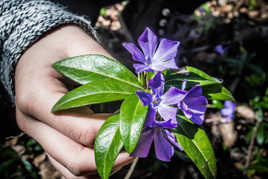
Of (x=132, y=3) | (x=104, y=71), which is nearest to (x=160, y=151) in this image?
(x=104, y=71)

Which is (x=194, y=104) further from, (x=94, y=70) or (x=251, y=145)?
(x=251, y=145)

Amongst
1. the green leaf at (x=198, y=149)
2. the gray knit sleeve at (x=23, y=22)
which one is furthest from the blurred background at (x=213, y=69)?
the green leaf at (x=198, y=149)

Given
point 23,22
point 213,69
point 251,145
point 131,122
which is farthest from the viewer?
point 213,69

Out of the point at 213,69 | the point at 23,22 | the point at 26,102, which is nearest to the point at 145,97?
the point at 26,102

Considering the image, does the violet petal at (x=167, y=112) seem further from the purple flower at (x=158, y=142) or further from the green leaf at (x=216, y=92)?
the green leaf at (x=216, y=92)

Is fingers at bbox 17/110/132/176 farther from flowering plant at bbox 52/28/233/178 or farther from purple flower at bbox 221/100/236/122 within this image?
purple flower at bbox 221/100/236/122

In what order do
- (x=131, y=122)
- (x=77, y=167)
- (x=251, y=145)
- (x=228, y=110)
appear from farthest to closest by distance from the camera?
(x=228, y=110)
(x=251, y=145)
(x=77, y=167)
(x=131, y=122)

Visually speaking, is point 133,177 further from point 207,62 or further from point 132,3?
point 132,3
